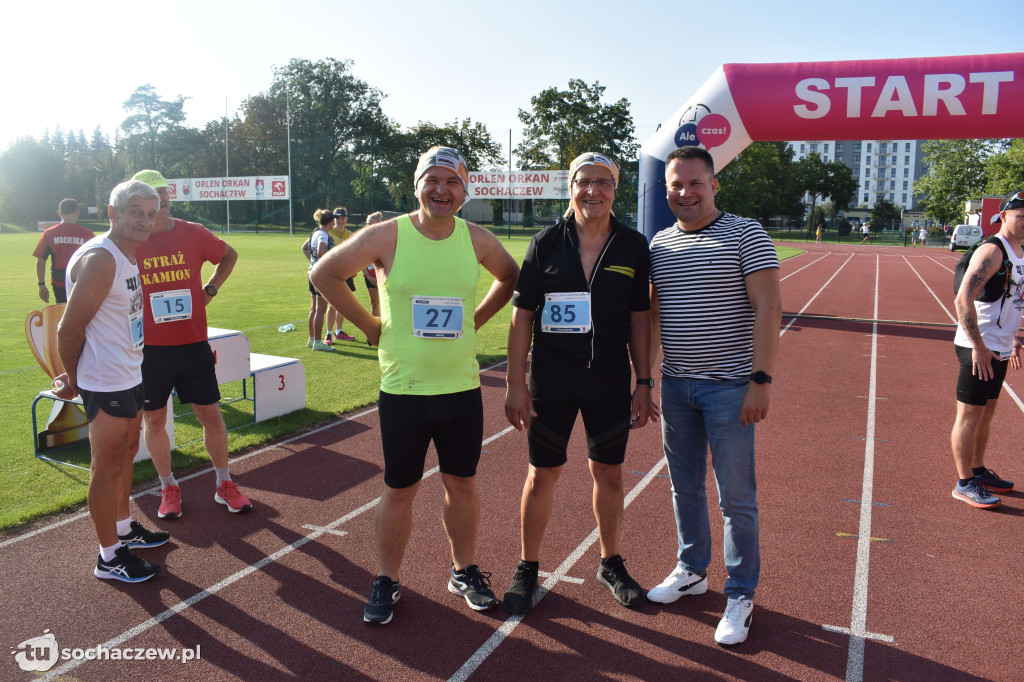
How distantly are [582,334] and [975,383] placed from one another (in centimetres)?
324

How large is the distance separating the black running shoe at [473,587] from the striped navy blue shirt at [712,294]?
1.44 metres

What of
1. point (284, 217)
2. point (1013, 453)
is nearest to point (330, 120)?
point (284, 217)

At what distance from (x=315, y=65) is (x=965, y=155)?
61705mm

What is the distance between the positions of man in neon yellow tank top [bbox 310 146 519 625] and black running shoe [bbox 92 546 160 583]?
1.30 metres

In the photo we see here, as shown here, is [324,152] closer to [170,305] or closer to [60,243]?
[60,243]

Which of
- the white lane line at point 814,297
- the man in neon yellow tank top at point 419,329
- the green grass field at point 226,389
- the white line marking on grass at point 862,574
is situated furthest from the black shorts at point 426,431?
the white lane line at point 814,297

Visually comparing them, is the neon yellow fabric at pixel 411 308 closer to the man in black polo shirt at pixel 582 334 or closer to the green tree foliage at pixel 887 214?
the man in black polo shirt at pixel 582 334

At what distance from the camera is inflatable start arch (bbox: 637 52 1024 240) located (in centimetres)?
1055

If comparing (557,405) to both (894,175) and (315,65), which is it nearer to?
(315,65)

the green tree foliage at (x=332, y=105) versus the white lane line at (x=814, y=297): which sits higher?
the green tree foliage at (x=332, y=105)

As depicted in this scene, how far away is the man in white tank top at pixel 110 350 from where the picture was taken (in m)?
3.45

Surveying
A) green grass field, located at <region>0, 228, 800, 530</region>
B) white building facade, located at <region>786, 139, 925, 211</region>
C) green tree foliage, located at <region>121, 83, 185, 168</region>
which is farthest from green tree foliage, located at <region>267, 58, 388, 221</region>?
white building facade, located at <region>786, 139, 925, 211</region>

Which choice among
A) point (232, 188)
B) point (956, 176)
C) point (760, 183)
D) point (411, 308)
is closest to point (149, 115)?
point (232, 188)

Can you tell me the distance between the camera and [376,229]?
3.18 m
